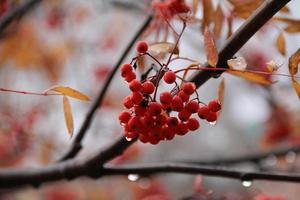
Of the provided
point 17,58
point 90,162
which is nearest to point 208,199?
point 90,162

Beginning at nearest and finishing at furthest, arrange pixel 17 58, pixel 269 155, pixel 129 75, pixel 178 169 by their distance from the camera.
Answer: pixel 129 75 < pixel 178 169 < pixel 269 155 < pixel 17 58

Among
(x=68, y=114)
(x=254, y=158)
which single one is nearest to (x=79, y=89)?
(x=254, y=158)

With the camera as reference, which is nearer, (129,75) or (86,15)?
(129,75)

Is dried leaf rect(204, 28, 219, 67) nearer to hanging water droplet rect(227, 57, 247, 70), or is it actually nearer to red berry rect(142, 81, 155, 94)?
hanging water droplet rect(227, 57, 247, 70)

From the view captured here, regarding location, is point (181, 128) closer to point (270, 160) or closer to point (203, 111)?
point (203, 111)

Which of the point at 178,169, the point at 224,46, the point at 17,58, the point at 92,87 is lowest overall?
the point at 92,87

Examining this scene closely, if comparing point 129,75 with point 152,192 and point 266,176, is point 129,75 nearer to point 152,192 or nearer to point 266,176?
point 266,176
